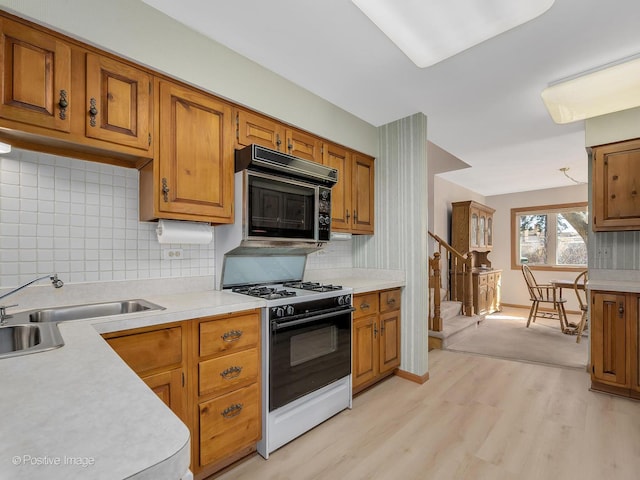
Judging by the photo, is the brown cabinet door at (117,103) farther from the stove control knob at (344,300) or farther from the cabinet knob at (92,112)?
the stove control knob at (344,300)

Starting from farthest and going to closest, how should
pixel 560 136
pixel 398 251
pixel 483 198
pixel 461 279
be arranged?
1. pixel 483 198
2. pixel 461 279
3. pixel 560 136
4. pixel 398 251

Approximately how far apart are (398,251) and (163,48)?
242 cm

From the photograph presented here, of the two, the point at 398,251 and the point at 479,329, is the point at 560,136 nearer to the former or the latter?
the point at 398,251

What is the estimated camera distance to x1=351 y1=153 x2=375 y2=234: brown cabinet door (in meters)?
3.09

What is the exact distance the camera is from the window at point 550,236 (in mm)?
6414

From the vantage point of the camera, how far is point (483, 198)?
7.51 metres

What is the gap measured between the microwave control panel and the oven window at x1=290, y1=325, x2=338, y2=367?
0.72 metres

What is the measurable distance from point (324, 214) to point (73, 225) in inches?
63.8

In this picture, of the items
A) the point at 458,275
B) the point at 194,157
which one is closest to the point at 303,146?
the point at 194,157

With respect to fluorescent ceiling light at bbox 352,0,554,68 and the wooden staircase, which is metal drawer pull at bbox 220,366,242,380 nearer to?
fluorescent ceiling light at bbox 352,0,554,68

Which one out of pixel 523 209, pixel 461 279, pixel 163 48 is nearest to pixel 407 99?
pixel 163 48

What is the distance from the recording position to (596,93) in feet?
8.39

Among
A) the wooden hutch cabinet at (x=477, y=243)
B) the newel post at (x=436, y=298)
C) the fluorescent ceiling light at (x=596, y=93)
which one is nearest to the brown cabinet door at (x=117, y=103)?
the fluorescent ceiling light at (x=596, y=93)

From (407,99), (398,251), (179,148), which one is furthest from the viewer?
(398,251)
